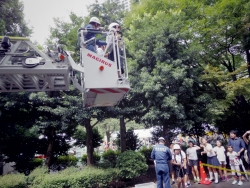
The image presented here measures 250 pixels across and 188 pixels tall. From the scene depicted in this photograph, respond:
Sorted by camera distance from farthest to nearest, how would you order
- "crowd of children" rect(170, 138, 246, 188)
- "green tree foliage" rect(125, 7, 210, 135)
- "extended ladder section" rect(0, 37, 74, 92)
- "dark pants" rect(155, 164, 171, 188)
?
"green tree foliage" rect(125, 7, 210, 135) → "crowd of children" rect(170, 138, 246, 188) → "dark pants" rect(155, 164, 171, 188) → "extended ladder section" rect(0, 37, 74, 92)

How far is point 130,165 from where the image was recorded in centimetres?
858

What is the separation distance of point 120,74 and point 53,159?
9.75m

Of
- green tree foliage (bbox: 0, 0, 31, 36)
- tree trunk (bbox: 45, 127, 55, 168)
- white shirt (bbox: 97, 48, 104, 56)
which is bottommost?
tree trunk (bbox: 45, 127, 55, 168)

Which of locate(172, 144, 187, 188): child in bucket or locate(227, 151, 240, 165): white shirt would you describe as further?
locate(227, 151, 240, 165): white shirt

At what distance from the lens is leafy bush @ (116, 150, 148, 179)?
853 cm

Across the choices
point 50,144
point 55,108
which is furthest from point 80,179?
point 50,144

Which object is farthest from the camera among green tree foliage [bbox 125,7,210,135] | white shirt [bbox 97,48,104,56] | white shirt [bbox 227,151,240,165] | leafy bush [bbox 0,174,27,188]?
green tree foliage [bbox 125,7,210,135]

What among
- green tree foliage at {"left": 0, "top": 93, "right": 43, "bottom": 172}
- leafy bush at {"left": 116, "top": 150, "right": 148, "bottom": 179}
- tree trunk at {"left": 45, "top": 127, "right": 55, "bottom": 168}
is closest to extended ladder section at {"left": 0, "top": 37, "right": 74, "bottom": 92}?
leafy bush at {"left": 116, "top": 150, "right": 148, "bottom": 179}

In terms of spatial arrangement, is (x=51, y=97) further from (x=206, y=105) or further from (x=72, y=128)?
(x=206, y=105)

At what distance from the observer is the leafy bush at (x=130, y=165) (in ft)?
28.0

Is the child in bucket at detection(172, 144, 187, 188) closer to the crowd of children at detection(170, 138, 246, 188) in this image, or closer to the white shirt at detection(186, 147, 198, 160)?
the crowd of children at detection(170, 138, 246, 188)

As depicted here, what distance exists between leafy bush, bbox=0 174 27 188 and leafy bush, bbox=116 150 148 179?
377cm

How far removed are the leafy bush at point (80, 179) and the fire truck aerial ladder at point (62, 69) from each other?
13.5ft

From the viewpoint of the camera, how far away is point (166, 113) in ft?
28.0
